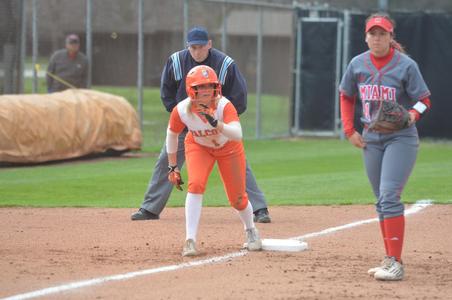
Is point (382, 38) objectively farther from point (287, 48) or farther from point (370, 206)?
point (287, 48)

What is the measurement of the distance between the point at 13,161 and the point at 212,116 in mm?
8737

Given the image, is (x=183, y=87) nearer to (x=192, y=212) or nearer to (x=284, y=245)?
(x=192, y=212)

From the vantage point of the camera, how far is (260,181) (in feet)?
45.8

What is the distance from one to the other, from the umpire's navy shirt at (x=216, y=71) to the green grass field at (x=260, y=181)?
87.6 inches

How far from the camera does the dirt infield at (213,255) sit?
645 cm

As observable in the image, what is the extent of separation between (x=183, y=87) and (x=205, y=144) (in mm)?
1882

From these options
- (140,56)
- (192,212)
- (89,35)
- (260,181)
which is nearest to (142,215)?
(192,212)

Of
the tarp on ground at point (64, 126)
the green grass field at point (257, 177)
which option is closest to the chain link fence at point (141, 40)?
the green grass field at point (257, 177)

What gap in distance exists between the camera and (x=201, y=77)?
7523mm

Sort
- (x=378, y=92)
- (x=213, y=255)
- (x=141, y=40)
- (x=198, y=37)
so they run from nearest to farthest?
(x=378, y=92)
(x=213, y=255)
(x=198, y=37)
(x=141, y=40)

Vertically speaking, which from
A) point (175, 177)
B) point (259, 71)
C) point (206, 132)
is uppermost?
point (206, 132)

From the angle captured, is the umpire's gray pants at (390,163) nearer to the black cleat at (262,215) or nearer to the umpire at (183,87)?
the umpire at (183,87)

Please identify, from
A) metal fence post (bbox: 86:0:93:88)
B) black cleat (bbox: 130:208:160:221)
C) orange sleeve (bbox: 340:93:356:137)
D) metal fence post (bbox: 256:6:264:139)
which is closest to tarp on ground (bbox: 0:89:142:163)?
metal fence post (bbox: 86:0:93:88)

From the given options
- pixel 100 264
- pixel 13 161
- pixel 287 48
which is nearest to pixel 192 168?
pixel 100 264
